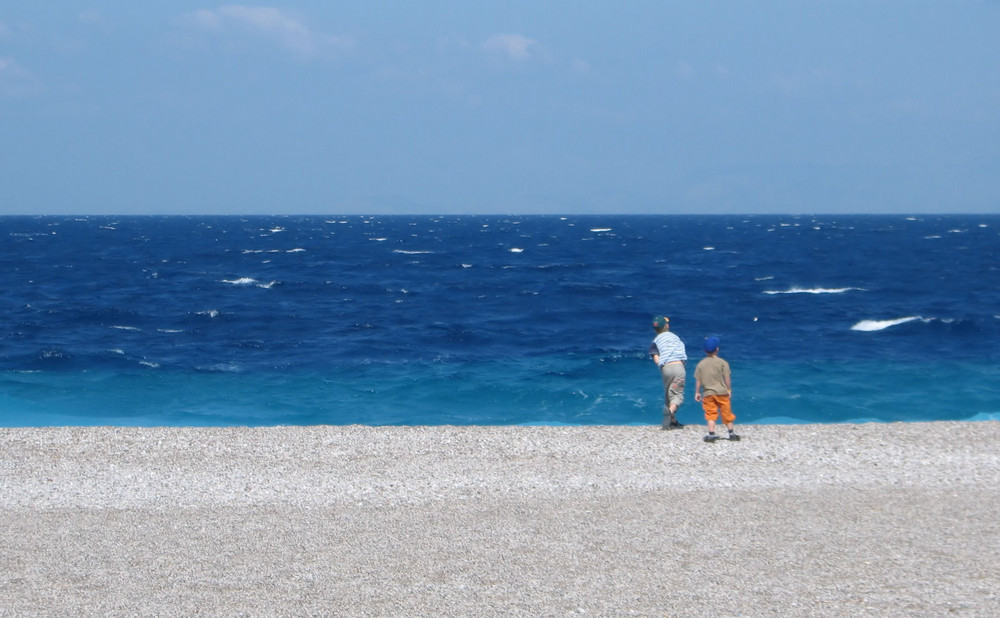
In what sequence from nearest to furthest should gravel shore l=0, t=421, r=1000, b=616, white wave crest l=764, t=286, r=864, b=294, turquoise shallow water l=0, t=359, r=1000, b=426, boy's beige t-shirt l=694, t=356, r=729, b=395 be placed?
gravel shore l=0, t=421, r=1000, b=616 → boy's beige t-shirt l=694, t=356, r=729, b=395 → turquoise shallow water l=0, t=359, r=1000, b=426 → white wave crest l=764, t=286, r=864, b=294

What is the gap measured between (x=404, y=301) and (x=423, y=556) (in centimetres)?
3110

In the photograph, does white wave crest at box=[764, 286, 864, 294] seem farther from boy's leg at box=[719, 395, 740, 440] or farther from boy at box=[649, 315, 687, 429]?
boy's leg at box=[719, 395, 740, 440]

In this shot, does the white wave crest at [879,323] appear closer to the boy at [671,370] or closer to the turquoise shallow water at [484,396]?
the turquoise shallow water at [484,396]

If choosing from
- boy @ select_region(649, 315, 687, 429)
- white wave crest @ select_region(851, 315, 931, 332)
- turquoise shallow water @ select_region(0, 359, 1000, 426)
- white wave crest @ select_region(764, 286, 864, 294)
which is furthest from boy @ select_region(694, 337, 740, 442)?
white wave crest @ select_region(764, 286, 864, 294)

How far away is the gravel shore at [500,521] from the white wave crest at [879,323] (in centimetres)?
1800

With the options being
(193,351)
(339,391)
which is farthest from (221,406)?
(193,351)

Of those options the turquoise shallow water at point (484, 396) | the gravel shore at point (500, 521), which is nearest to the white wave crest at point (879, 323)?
the turquoise shallow water at point (484, 396)

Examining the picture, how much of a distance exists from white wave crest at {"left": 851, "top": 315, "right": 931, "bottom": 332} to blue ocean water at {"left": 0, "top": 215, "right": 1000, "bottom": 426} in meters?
0.16

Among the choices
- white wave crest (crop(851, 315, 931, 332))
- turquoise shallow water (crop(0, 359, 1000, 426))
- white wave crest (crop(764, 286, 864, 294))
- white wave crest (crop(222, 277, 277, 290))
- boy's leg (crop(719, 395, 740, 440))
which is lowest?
turquoise shallow water (crop(0, 359, 1000, 426))

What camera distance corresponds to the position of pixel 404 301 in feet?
128

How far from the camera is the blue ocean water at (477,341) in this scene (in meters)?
20.4

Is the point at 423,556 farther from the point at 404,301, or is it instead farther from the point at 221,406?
the point at 404,301

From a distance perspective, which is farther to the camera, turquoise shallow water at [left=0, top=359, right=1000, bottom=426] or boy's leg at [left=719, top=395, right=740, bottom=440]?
turquoise shallow water at [left=0, top=359, right=1000, bottom=426]

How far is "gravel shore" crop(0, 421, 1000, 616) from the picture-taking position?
734 cm
